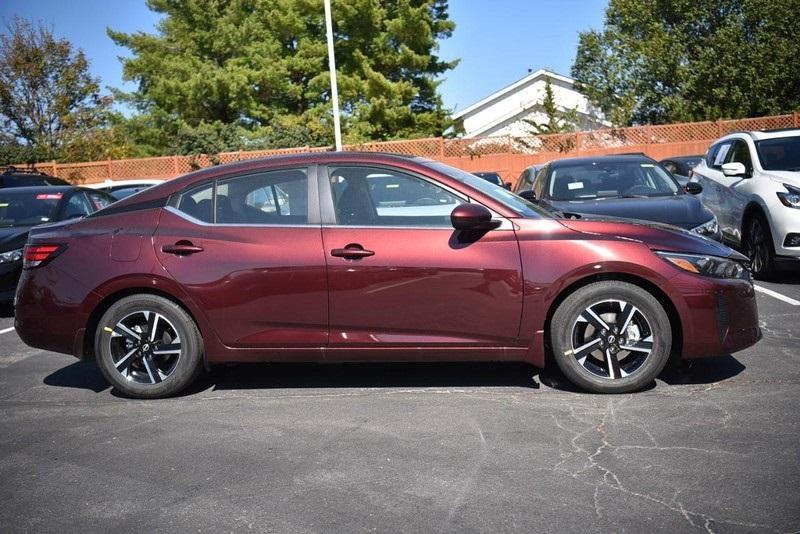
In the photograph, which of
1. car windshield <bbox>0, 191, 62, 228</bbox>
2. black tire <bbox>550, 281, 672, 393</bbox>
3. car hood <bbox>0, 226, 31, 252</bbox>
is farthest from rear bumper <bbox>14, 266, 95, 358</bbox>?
car windshield <bbox>0, 191, 62, 228</bbox>

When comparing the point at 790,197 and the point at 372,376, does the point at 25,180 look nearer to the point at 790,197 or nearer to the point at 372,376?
the point at 372,376

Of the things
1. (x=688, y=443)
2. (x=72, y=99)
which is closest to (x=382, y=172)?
(x=688, y=443)

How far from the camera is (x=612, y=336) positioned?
5219mm

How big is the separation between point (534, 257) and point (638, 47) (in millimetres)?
36652

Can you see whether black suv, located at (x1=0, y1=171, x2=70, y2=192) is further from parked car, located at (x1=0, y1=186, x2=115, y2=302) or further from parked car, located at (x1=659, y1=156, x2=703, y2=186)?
parked car, located at (x1=659, y1=156, x2=703, y2=186)

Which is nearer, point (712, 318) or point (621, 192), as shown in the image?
point (712, 318)

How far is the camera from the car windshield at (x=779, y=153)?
9.73 meters

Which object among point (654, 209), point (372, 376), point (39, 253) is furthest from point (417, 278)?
point (654, 209)

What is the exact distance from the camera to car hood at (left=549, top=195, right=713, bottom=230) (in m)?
8.52

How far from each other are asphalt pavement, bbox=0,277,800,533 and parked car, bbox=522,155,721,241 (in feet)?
8.32

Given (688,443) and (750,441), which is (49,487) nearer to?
(688,443)

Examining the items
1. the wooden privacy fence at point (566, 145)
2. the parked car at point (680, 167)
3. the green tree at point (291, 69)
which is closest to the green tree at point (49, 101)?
the green tree at point (291, 69)

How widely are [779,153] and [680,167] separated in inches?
154

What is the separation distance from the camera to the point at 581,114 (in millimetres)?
44656
